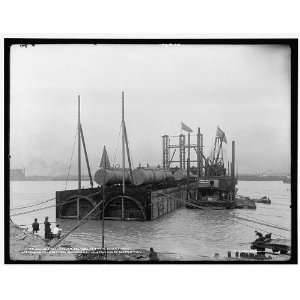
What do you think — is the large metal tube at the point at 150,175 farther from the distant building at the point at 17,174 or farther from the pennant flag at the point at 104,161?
the distant building at the point at 17,174

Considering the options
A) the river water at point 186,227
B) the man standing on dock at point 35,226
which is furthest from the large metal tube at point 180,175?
the man standing on dock at point 35,226

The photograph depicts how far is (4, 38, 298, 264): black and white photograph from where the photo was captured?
11.9 feet

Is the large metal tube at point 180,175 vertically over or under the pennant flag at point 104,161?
under

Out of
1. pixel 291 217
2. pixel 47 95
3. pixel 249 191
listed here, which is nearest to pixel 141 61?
pixel 47 95

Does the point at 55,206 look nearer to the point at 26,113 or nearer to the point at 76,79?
the point at 26,113

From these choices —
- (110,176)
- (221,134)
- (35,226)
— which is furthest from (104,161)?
(221,134)

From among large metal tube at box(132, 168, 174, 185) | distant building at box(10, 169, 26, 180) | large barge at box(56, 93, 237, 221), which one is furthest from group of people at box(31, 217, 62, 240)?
large metal tube at box(132, 168, 174, 185)

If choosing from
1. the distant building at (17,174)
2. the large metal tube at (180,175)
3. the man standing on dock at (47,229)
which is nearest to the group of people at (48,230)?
the man standing on dock at (47,229)

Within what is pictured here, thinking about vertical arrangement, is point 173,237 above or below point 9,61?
below

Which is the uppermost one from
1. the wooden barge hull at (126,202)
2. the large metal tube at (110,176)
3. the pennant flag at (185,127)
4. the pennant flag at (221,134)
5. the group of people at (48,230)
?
the pennant flag at (185,127)

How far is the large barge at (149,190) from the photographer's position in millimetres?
3678

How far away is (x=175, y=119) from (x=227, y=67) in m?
0.55

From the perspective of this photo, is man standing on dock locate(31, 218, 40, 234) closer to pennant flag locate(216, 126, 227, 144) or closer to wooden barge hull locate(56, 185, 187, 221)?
wooden barge hull locate(56, 185, 187, 221)

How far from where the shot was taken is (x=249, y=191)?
3.64 metres
